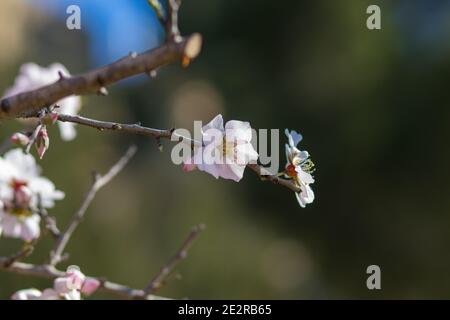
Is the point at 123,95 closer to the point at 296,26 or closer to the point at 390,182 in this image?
the point at 296,26

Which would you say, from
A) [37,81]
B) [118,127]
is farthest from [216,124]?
[37,81]

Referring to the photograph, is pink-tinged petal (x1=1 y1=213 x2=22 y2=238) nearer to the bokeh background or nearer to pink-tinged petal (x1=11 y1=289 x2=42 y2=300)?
pink-tinged petal (x1=11 y1=289 x2=42 y2=300)

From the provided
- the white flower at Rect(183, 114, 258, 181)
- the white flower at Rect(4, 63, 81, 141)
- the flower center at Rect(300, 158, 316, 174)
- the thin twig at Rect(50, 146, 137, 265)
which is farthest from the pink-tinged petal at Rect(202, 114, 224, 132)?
the white flower at Rect(4, 63, 81, 141)

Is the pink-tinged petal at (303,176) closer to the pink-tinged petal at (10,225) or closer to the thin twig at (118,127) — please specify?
the thin twig at (118,127)

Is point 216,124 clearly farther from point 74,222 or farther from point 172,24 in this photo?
point 74,222

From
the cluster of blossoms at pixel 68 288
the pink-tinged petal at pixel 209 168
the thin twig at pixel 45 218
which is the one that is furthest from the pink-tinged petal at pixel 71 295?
the pink-tinged petal at pixel 209 168

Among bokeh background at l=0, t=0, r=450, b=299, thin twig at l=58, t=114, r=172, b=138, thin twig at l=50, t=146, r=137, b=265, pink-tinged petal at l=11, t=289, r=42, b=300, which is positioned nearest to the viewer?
thin twig at l=58, t=114, r=172, b=138
